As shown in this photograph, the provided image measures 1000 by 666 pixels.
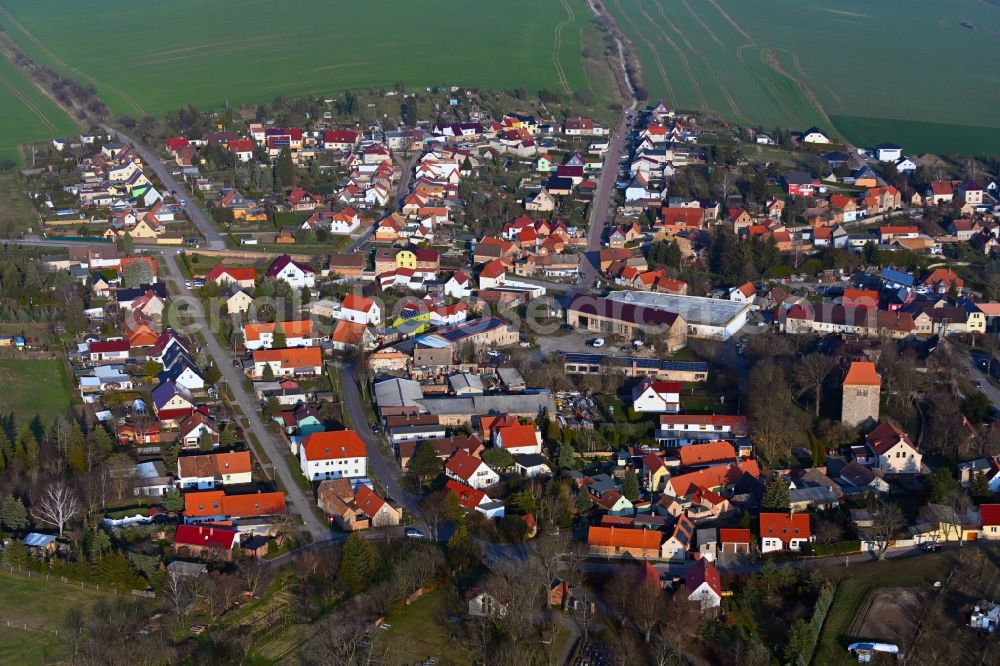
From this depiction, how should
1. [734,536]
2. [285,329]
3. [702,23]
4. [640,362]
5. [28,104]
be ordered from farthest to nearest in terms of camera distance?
[702,23], [28,104], [285,329], [640,362], [734,536]

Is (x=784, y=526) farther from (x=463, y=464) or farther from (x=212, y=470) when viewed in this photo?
(x=212, y=470)

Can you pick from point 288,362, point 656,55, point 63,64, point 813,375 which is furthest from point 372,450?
point 656,55

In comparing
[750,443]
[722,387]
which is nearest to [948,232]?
[722,387]

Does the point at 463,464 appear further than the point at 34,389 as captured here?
No

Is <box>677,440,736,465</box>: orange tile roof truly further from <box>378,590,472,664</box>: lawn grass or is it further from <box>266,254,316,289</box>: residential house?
<box>266,254,316,289</box>: residential house

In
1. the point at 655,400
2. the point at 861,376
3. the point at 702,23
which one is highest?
the point at 702,23

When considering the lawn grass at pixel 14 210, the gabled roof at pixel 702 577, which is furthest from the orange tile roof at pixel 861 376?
the lawn grass at pixel 14 210

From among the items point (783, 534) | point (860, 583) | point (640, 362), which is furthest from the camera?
point (640, 362)

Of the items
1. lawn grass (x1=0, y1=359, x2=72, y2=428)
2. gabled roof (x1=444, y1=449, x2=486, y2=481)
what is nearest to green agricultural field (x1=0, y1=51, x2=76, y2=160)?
lawn grass (x1=0, y1=359, x2=72, y2=428)
